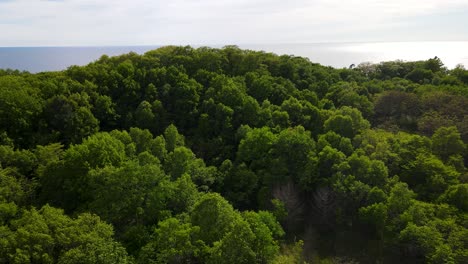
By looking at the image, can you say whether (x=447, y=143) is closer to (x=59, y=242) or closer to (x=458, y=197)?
(x=458, y=197)

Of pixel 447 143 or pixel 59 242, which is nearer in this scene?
pixel 59 242

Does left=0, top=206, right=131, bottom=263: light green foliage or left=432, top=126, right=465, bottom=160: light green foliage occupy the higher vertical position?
left=432, top=126, right=465, bottom=160: light green foliage

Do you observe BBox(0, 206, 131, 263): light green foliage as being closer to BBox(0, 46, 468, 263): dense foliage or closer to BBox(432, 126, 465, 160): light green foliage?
BBox(0, 46, 468, 263): dense foliage

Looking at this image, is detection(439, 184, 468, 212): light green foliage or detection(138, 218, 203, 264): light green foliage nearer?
detection(138, 218, 203, 264): light green foliage

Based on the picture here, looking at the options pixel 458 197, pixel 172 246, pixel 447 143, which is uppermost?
pixel 447 143

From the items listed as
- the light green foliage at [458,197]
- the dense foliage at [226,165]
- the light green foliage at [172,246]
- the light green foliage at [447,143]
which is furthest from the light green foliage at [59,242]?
the light green foliage at [447,143]

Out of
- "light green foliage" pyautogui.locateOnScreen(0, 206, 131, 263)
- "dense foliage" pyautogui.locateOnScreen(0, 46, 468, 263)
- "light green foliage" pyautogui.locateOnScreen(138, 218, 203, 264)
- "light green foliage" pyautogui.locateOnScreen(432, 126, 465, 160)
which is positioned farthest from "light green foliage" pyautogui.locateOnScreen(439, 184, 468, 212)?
"light green foliage" pyautogui.locateOnScreen(0, 206, 131, 263)

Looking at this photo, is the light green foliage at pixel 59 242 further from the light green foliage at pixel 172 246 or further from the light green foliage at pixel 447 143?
the light green foliage at pixel 447 143

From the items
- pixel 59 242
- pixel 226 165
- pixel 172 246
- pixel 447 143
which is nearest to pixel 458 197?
pixel 447 143

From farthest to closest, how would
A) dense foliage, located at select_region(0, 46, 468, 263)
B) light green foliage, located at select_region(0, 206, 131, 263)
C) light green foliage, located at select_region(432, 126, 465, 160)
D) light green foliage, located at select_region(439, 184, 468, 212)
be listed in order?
light green foliage, located at select_region(432, 126, 465, 160) < light green foliage, located at select_region(439, 184, 468, 212) < dense foliage, located at select_region(0, 46, 468, 263) < light green foliage, located at select_region(0, 206, 131, 263)

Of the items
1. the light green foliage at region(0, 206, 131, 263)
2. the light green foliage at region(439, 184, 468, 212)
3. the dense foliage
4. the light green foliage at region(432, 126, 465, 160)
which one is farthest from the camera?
the light green foliage at region(432, 126, 465, 160)
